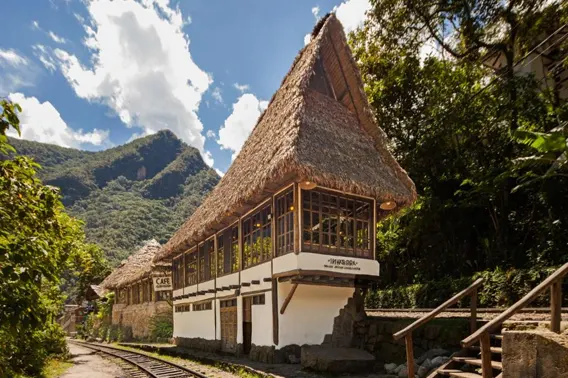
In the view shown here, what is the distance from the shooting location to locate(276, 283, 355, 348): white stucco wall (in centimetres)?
1140

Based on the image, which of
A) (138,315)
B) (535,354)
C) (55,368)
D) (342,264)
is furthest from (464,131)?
(138,315)

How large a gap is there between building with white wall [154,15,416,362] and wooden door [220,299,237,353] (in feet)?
0.11

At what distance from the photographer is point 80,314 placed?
4231cm

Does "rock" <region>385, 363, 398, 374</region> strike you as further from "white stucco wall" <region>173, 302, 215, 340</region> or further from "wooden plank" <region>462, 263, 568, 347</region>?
"white stucco wall" <region>173, 302, 215, 340</region>

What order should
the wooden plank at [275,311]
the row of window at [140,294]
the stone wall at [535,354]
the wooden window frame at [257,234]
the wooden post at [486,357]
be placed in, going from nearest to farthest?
the stone wall at [535,354]
the wooden post at [486,357]
the wooden plank at [275,311]
the wooden window frame at [257,234]
the row of window at [140,294]

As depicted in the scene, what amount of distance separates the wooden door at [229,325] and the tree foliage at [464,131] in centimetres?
804

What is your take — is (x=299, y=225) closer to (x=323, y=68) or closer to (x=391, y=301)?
(x=323, y=68)

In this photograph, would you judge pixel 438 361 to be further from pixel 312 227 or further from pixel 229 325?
pixel 229 325

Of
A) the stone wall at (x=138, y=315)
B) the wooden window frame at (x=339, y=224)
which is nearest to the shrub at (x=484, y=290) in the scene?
the wooden window frame at (x=339, y=224)

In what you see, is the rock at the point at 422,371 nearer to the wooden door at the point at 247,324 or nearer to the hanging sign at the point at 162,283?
the wooden door at the point at 247,324

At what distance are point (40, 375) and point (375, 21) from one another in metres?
17.5

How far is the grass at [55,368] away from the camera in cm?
1254

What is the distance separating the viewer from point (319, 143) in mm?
11609

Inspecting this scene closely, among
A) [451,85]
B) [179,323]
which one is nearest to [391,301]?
[451,85]
